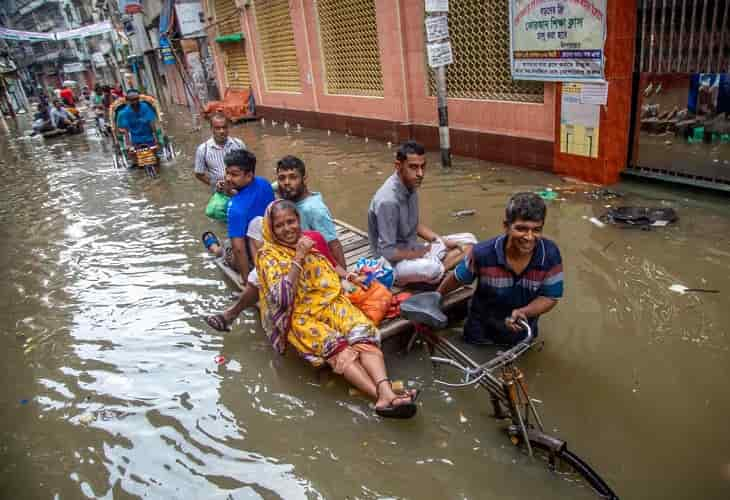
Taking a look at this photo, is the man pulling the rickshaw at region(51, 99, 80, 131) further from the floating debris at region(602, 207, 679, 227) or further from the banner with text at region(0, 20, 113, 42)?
the floating debris at region(602, 207, 679, 227)

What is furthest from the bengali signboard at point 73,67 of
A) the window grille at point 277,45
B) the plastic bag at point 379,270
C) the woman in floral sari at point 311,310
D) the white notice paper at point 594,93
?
the woman in floral sari at point 311,310

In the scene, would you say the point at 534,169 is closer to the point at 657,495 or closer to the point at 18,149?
the point at 657,495

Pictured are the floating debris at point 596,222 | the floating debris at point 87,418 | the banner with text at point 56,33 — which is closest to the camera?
the floating debris at point 87,418

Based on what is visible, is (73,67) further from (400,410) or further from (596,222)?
(400,410)

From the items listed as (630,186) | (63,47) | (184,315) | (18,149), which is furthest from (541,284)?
(63,47)

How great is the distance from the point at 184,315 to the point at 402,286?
88.3 inches

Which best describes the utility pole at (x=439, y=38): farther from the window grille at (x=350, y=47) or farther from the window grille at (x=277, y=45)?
the window grille at (x=277, y=45)

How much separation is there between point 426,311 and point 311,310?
90 centimetres

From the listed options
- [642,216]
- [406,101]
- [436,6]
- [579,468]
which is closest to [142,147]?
[406,101]

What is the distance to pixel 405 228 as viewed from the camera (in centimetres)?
398

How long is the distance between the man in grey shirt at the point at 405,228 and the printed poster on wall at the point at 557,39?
3862 mm

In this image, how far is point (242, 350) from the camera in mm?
4223

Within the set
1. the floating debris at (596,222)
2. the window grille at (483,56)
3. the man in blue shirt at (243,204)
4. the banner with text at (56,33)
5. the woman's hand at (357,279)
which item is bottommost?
the floating debris at (596,222)

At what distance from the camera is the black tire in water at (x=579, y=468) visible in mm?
2395
